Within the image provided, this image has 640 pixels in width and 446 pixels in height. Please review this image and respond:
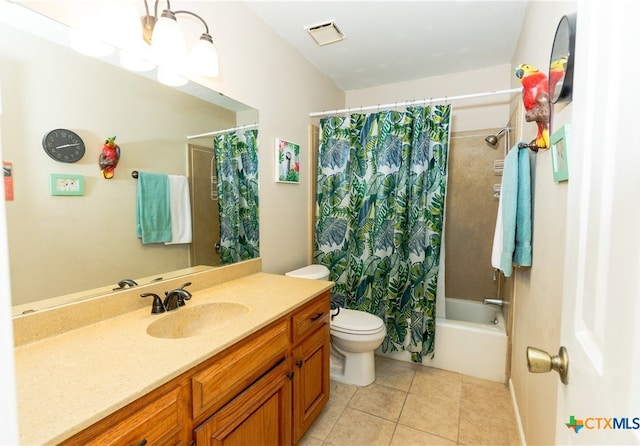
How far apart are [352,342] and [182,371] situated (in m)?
1.39

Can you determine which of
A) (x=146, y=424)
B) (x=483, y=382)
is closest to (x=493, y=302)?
(x=483, y=382)

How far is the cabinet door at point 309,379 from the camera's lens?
55.7 inches

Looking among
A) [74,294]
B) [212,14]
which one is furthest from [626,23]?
[212,14]

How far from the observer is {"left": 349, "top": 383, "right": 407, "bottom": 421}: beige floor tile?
1.85 metres

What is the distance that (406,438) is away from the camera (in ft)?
5.36

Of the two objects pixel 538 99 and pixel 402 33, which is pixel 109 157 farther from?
pixel 402 33

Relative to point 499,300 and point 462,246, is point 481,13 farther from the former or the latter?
point 499,300

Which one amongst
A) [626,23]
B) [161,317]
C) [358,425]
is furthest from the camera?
[358,425]

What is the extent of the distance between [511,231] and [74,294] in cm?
198

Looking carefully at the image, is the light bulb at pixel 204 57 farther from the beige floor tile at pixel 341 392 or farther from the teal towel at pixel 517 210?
the beige floor tile at pixel 341 392

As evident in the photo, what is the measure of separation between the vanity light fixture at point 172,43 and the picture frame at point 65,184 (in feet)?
2.11

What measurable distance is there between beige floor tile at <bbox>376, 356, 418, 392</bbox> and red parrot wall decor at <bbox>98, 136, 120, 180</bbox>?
2.11 metres

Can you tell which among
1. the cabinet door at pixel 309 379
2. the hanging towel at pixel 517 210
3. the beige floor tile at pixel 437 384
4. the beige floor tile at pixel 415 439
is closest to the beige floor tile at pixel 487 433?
the beige floor tile at pixel 415 439

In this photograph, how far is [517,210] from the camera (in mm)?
1560
